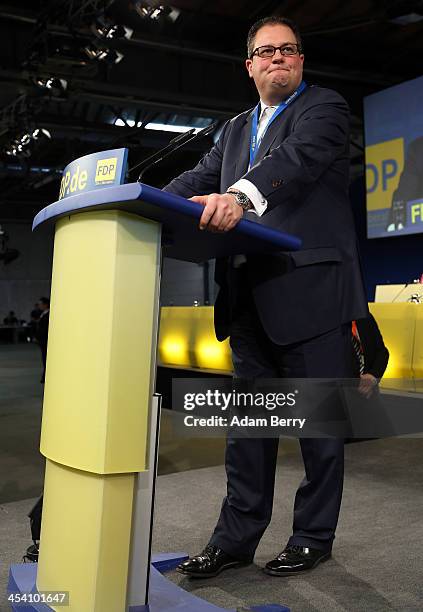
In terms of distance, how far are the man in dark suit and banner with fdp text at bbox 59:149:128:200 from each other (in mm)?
339

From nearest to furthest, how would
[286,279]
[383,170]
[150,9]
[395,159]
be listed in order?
[286,279]
[150,9]
[395,159]
[383,170]

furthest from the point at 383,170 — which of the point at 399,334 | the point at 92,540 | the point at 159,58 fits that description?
the point at 92,540

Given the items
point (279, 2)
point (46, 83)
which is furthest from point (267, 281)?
point (46, 83)

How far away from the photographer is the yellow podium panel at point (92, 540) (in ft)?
3.89

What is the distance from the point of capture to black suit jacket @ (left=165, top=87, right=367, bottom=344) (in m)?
1.62

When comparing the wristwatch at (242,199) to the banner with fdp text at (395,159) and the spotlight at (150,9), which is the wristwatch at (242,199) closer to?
the spotlight at (150,9)

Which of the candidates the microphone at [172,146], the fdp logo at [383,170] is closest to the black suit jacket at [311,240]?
the microphone at [172,146]

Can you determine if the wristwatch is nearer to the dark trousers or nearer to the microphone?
the microphone

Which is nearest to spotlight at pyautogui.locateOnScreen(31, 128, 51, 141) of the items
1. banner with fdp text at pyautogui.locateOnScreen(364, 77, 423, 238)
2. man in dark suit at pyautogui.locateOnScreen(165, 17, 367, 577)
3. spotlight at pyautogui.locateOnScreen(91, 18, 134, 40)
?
spotlight at pyautogui.locateOnScreen(91, 18, 134, 40)

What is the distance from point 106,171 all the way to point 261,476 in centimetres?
97

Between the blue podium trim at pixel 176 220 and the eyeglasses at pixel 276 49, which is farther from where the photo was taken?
the eyeglasses at pixel 276 49

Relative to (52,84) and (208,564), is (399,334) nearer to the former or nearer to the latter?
(208,564)

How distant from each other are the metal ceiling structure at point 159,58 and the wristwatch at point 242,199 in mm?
5304

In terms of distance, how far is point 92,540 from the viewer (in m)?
1.19
